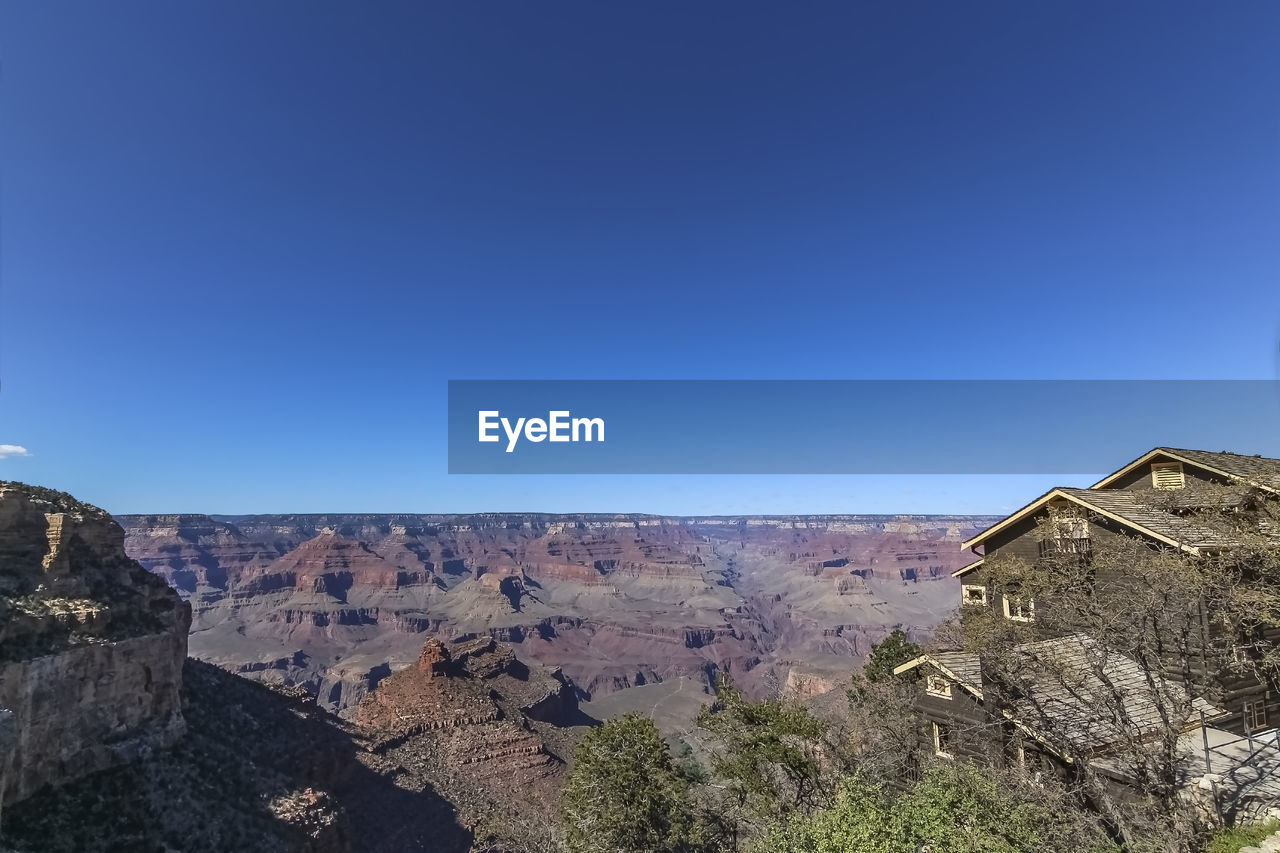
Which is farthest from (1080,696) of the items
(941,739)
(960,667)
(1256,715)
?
(1256,715)

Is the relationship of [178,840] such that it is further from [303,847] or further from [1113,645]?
[1113,645]

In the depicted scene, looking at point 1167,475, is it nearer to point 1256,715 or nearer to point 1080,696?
point 1256,715

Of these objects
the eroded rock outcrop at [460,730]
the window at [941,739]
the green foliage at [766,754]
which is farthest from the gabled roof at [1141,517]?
the eroded rock outcrop at [460,730]

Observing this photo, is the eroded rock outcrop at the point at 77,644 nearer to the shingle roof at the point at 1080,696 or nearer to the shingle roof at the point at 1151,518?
the shingle roof at the point at 1080,696

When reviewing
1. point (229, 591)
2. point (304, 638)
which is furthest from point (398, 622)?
point (229, 591)

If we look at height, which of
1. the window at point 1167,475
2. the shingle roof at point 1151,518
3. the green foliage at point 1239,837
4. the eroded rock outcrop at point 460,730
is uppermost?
the window at point 1167,475

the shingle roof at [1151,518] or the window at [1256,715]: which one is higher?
the shingle roof at [1151,518]

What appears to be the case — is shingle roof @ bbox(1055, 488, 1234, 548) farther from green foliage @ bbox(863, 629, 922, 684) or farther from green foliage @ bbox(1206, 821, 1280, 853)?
green foliage @ bbox(863, 629, 922, 684)
